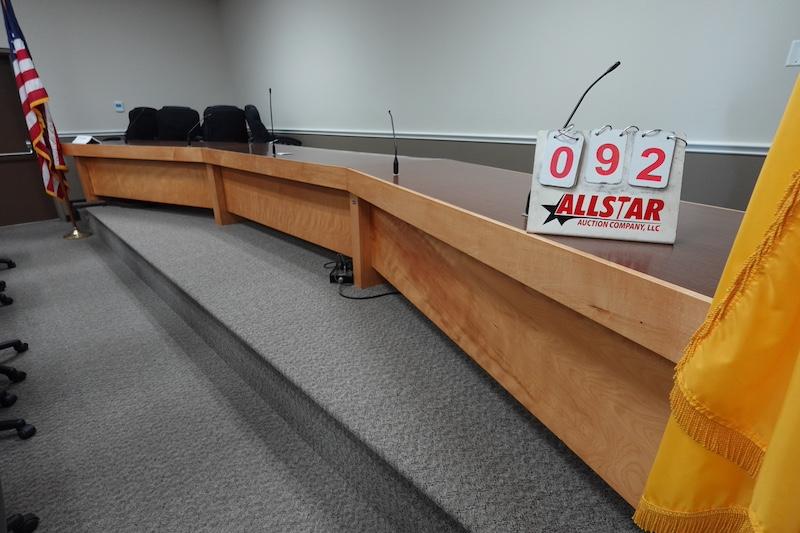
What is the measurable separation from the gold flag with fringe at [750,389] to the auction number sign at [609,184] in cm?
25

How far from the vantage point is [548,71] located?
2.54 m

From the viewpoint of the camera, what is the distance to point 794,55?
172 centimetres

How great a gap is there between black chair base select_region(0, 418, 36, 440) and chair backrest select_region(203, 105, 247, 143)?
137 inches

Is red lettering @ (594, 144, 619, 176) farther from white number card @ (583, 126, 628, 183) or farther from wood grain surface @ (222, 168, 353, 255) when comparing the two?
wood grain surface @ (222, 168, 353, 255)

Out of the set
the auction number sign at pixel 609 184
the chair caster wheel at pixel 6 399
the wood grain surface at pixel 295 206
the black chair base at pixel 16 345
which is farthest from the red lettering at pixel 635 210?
the black chair base at pixel 16 345

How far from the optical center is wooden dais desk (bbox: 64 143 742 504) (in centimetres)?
61

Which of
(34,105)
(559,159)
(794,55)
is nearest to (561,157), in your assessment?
(559,159)

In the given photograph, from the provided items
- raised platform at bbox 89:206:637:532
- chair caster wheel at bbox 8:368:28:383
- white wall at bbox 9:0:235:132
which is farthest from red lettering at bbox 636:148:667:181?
white wall at bbox 9:0:235:132

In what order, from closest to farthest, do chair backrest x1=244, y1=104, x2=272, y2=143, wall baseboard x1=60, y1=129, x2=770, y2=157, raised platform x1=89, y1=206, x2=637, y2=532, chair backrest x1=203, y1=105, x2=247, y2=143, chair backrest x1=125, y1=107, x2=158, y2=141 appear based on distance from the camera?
raised platform x1=89, y1=206, x2=637, y2=532
wall baseboard x1=60, y1=129, x2=770, y2=157
chair backrest x1=125, y1=107, x2=158, y2=141
chair backrest x1=203, y1=105, x2=247, y2=143
chair backrest x1=244, y1=104, x2=272, y2=143

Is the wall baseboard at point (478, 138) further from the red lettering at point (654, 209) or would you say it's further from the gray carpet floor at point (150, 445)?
the gray carpet floor at point (150, 445)

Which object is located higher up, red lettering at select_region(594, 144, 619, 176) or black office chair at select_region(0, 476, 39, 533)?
red lettering at select_region(594, 144, 619, 176)

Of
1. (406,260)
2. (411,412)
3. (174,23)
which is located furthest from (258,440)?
→ (174,23)

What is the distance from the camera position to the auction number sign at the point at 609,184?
0.67 m

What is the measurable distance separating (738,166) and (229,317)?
2.44 metres
